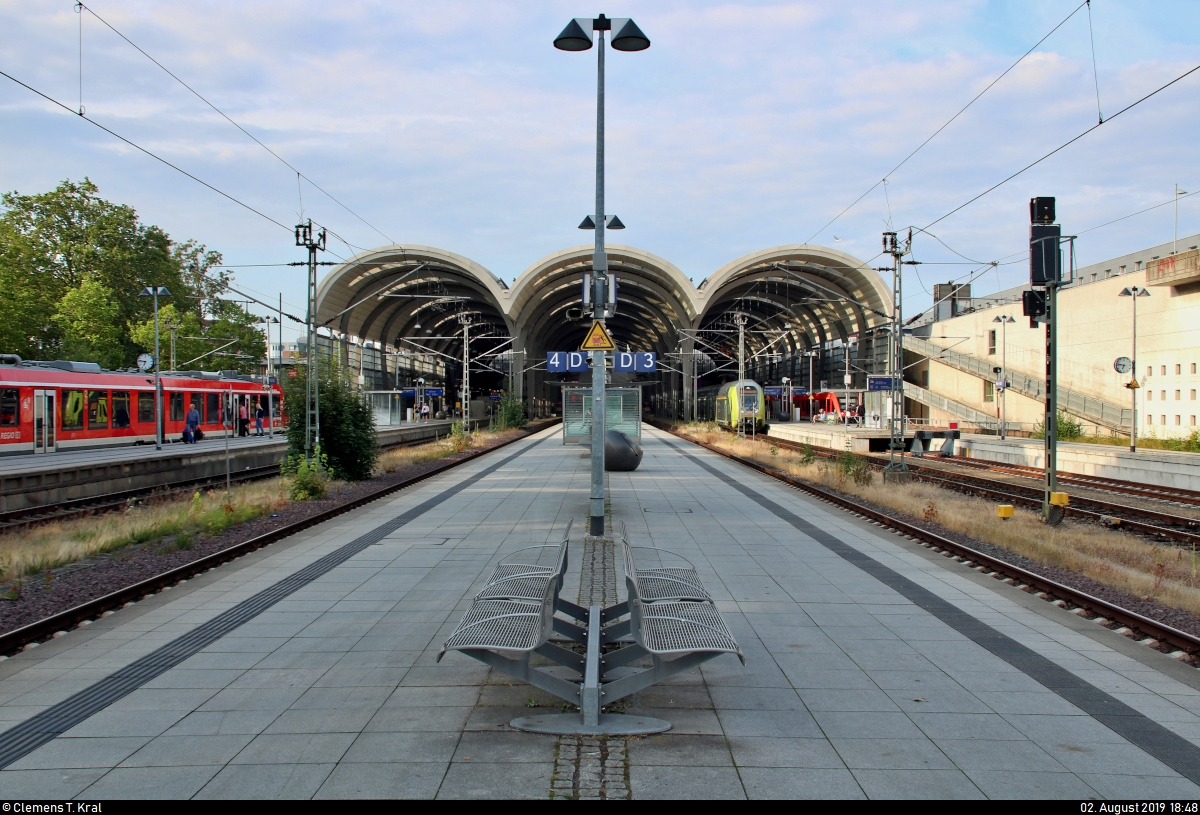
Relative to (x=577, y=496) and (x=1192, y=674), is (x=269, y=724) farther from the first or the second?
(x=577, y=496)

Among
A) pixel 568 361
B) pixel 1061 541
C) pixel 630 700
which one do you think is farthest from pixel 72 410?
pixel 1061 541

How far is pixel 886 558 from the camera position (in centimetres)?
1062

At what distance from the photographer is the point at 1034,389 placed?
45219mm

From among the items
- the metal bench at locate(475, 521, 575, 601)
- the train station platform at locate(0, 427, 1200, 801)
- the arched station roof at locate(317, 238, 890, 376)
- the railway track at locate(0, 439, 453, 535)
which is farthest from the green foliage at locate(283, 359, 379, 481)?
the arched station roof at locate(317, 238, 890, 376)

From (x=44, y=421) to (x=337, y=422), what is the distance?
39.3 ft

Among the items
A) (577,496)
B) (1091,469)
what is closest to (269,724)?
(577,496)

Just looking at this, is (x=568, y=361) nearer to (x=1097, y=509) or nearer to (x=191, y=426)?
(x=1097, y=509)

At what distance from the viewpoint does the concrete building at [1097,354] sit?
1299 inches

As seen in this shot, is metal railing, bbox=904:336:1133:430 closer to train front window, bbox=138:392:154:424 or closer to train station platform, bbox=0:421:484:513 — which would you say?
train station platform, bbox=0:421:484:513

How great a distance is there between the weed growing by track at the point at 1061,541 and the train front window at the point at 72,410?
23.6 meters

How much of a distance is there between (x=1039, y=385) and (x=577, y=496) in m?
37.6

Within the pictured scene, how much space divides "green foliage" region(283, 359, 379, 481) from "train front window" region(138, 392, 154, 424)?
14874mm

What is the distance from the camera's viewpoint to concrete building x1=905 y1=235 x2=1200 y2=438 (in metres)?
33.0

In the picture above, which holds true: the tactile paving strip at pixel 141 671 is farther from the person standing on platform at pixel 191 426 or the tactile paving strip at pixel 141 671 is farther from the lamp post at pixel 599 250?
the person standing on platform at pixel 191 426
